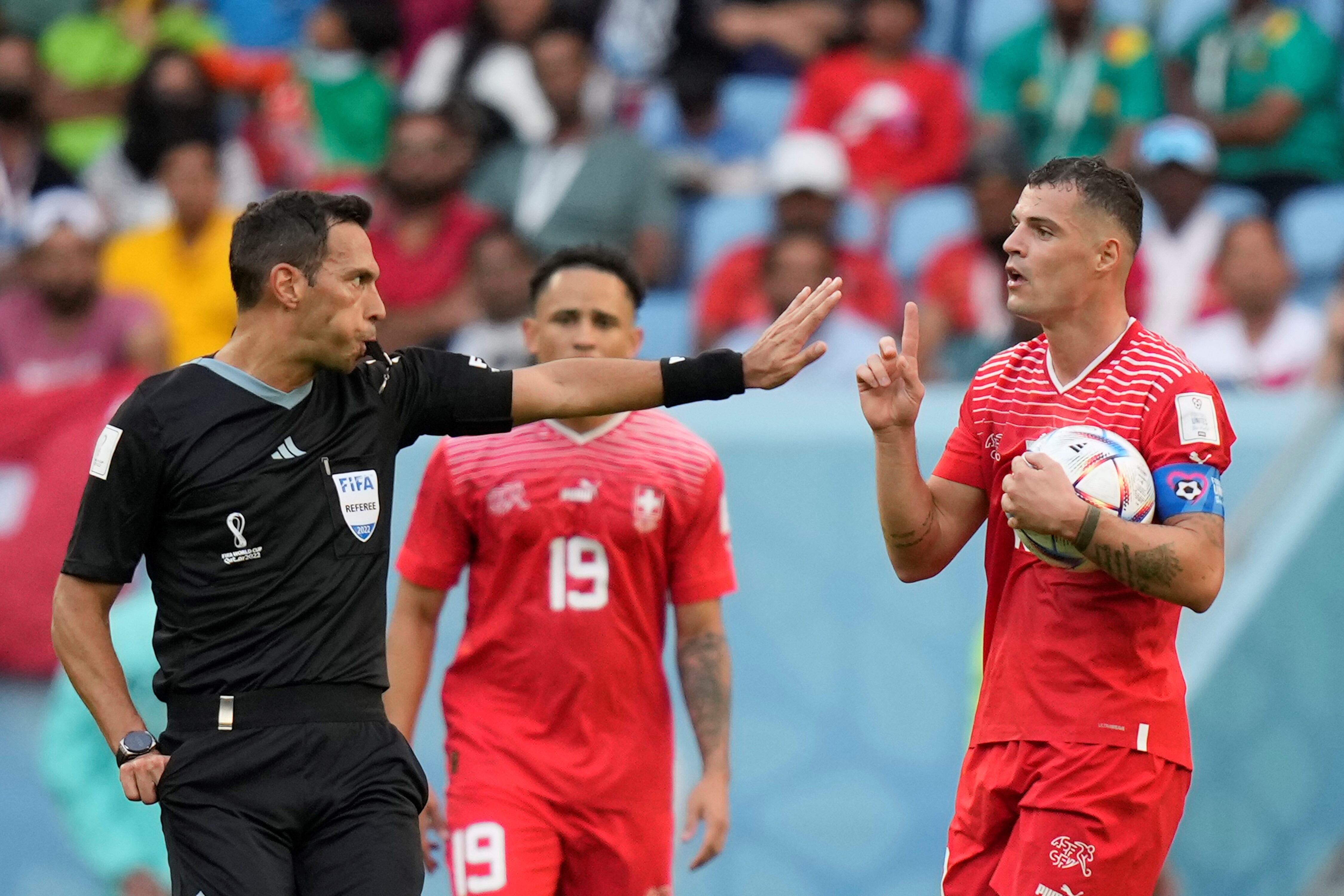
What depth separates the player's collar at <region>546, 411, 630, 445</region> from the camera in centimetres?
575

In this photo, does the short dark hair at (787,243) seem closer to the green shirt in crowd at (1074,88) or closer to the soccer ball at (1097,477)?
the green shirt in crowd at (1074,88)

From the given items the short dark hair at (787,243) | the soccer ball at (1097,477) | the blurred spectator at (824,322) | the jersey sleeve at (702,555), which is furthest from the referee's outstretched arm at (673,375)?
the short dark hair at (787,243)

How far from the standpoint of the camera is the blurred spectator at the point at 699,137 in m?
11.1

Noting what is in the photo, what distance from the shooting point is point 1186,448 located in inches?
175

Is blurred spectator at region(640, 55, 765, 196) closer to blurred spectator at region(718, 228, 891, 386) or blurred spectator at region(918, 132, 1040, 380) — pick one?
blurred spectator at region(718, 228, 891, 386)

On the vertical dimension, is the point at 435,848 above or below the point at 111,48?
below

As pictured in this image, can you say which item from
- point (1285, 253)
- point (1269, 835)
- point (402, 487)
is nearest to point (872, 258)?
point (1285, 253)

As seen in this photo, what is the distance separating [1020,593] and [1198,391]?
2.19 feet

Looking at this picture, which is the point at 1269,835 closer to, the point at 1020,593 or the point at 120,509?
the point at 1020,593

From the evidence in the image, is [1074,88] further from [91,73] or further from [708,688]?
[91,73]

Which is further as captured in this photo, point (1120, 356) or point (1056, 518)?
point (1120, 356)

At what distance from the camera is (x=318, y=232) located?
15.1 ft

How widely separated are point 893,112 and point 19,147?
5.52m

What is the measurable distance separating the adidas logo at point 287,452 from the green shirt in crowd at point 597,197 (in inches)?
229
